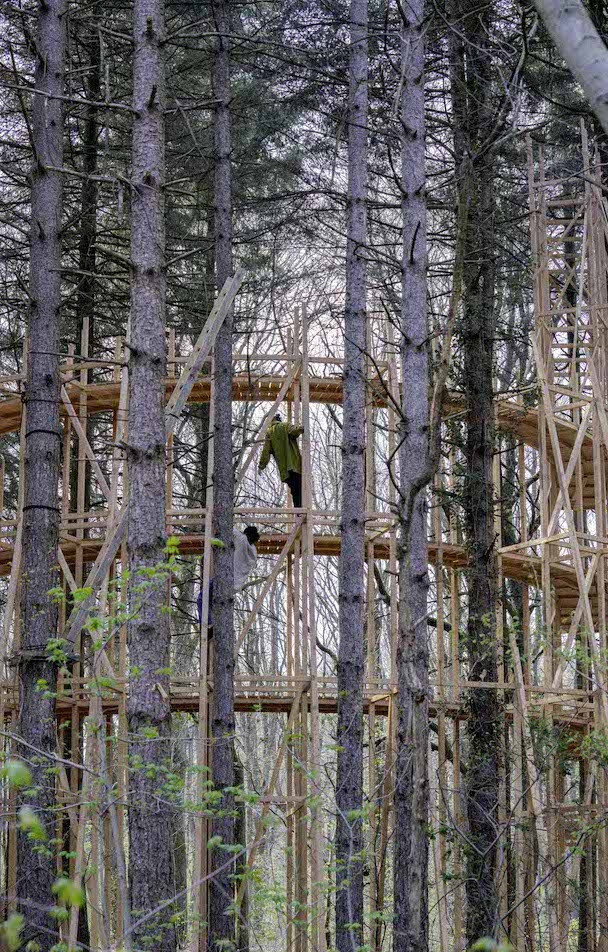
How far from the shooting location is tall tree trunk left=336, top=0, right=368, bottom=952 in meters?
12.8

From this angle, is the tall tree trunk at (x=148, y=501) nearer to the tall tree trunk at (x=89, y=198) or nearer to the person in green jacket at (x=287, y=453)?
the person in green jacket at (x=287, y=453)

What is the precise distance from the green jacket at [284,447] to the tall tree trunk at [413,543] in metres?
4.95

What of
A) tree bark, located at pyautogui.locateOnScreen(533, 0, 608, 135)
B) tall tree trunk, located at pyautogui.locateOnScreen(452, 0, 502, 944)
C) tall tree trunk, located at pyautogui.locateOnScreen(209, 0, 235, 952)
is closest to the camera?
tree bark, located at pyautogui.locateOnScreen(533, 0, 608, 135)

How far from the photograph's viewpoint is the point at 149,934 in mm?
8727

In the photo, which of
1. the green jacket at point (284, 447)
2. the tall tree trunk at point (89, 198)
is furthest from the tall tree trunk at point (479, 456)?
the tall tree trunk at point (89, 198)

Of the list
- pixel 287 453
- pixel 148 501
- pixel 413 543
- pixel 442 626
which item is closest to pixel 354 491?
pixel 287 453

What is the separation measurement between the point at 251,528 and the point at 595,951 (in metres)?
6.27

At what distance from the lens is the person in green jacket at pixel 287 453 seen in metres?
15.9

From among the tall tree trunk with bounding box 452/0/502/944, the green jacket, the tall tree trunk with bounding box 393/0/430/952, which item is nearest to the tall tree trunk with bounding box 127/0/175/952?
the tall tree trunk with bounding box 393/0/430/952

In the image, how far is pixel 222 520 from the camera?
48.4ft

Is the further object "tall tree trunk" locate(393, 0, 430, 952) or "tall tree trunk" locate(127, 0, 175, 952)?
"tall tree trunk" locate(393, 0, 430, 952)

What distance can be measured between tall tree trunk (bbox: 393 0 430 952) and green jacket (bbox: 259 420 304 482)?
4.95 m

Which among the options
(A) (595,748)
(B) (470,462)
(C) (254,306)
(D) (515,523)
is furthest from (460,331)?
(D) (515,523)

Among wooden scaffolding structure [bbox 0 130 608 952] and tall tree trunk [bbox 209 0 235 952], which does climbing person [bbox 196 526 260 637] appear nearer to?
wooden scaffolding structure [bbox 0 130 608 952]
